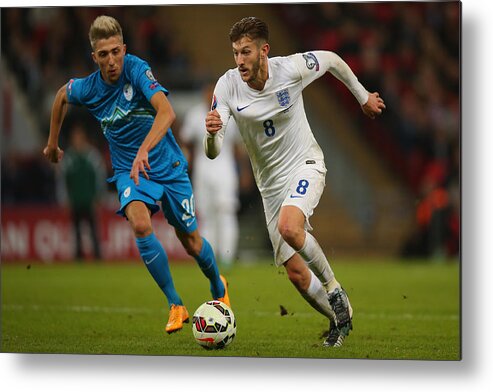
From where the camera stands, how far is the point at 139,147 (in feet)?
19.7

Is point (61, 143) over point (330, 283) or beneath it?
over

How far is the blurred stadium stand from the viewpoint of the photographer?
7.70 m

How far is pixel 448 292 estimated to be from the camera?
818cm

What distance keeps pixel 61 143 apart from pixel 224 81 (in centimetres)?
487

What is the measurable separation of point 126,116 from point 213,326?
4.16 feet

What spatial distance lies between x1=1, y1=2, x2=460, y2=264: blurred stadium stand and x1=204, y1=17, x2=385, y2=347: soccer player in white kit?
3.39 feet

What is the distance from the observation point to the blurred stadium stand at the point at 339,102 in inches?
303

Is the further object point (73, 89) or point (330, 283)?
point (73, 89)

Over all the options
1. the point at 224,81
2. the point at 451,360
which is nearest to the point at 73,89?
the point at 224,81

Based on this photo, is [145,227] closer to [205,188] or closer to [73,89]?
[73,89]

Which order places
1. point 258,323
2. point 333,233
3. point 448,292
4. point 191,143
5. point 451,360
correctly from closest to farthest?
point 451,360 → point 258,323 → point 448,292 → point 191,143 → point 333,233

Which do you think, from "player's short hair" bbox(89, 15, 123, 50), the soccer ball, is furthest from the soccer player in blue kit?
the soccer ball

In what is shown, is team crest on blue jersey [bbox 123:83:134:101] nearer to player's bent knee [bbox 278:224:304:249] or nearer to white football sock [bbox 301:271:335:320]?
player's bent knee [bbox 278:224:304:249]

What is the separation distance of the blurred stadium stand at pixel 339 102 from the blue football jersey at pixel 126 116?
827mm
